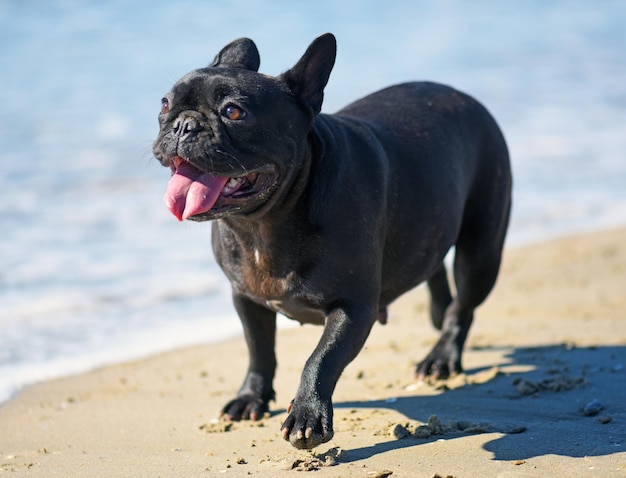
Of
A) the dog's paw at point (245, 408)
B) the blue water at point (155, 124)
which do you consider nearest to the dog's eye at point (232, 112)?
the dog's paw at point (245, 408)

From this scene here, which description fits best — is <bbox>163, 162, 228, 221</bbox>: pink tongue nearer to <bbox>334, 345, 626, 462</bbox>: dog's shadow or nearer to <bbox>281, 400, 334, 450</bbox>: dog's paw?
<bbox>281, 400, 334, 450</bbox>: dog's paw

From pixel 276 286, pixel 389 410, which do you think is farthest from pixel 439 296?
pixel 276 286

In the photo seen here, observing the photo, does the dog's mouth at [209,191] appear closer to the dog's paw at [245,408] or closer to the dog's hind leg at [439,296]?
the dog's paw at [245,408]

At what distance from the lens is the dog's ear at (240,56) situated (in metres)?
5.25

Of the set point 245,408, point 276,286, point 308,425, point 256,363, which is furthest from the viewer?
point 256,363

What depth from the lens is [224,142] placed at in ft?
14.9

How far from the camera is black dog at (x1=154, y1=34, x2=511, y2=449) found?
459 cm

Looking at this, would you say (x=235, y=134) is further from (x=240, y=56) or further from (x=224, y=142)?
(x=240, y=56)

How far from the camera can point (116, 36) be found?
79.6ft

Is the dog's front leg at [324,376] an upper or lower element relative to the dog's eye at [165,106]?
lower

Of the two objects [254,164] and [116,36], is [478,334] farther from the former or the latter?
[116,36]

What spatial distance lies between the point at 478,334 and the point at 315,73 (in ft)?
11.1

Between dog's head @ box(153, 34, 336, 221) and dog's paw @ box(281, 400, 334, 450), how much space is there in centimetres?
90

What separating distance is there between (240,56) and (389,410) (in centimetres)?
195
